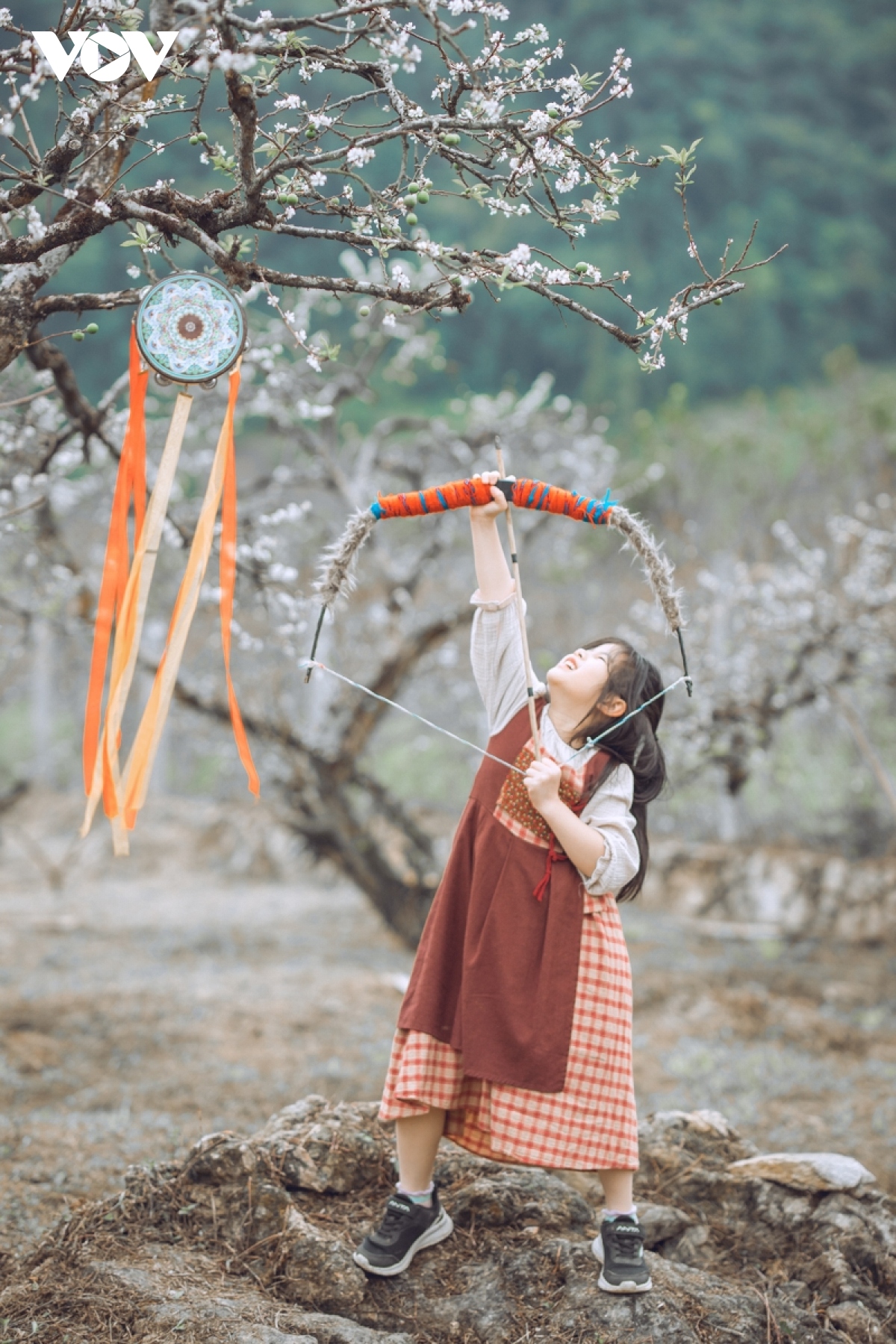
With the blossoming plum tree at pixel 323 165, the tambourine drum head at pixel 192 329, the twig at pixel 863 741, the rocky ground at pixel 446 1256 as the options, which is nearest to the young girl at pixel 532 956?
the rocky ground at pixel 446 1256

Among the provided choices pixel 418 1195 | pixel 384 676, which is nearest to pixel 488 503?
pixel 418 1195

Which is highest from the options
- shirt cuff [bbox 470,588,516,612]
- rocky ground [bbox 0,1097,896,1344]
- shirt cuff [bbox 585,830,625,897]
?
shirt cuff [bbox 470,588,516,612]

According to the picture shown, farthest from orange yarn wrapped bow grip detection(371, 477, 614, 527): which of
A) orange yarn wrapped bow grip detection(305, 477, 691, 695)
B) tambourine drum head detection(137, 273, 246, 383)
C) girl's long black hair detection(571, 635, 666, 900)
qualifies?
tambourine drum head detection(137, 273, 246, 383)

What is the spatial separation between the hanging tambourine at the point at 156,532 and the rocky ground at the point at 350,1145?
1.07m

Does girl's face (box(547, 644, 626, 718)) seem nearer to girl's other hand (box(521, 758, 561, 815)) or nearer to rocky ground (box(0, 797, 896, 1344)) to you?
girl's other hand (box(521, 758, 561, 815))

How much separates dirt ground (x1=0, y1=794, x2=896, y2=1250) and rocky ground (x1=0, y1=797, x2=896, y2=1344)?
24mm

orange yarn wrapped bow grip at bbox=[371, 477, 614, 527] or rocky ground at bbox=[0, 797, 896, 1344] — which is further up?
orange yarn wrapped bow grip at bbox=[371, 477, 614, 527]

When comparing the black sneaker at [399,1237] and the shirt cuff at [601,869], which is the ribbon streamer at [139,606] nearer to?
the shirt cuff at [601,869]

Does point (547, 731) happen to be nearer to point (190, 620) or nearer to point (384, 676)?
point (190, 620)

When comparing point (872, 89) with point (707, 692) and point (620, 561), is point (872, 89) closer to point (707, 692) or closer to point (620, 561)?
point (620, 561)

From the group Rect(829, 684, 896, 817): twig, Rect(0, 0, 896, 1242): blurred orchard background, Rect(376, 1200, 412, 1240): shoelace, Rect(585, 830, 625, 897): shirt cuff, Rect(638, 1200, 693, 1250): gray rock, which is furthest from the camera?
Rect(829, 684, 896, 817): twig

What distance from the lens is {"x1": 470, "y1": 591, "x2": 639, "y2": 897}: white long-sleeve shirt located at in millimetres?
2363

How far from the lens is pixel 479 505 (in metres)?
2.45

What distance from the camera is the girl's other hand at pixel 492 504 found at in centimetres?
243
